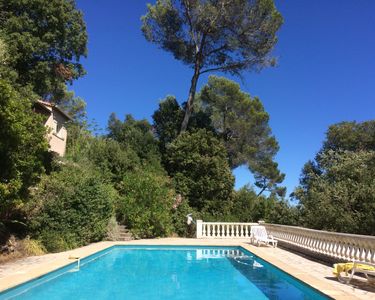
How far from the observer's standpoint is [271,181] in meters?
34.3

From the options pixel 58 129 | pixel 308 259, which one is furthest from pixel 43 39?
pixel 308 259

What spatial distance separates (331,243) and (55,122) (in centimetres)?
1718

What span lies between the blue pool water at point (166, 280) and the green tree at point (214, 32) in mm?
13078

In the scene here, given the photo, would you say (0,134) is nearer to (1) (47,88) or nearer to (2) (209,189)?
(1) (47,88)

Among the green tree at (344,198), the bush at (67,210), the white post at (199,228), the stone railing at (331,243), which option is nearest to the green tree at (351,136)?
the green tree at (344,198)

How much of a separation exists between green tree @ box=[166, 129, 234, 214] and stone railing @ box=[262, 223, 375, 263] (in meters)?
6.33

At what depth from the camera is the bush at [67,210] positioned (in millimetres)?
11791

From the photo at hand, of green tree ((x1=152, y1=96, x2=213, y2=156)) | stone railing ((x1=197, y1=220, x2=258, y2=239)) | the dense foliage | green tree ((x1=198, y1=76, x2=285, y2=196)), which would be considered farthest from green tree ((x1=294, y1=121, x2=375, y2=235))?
green tree ((x1=198, y1=76, x2=285, y2=196))

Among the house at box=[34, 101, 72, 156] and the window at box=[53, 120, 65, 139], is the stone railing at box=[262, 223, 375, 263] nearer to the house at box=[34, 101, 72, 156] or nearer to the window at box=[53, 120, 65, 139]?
the house at box=[34, 101, 72, 156]

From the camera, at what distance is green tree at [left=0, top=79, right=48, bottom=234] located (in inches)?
320

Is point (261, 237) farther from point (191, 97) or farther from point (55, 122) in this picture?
point (55, 122)

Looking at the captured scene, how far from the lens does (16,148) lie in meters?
8.87

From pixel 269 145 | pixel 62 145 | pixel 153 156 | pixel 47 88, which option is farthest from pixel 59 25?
pixel 269 145

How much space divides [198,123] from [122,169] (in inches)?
271
